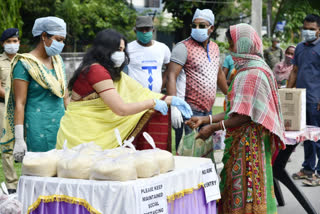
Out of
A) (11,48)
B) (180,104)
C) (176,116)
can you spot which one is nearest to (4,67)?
(11,48)

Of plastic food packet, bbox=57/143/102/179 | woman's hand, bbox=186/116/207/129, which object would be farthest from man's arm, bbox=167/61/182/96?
plastic food packet, bbox=57/143/102/179

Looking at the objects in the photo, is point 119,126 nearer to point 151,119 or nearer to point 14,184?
point 151,119

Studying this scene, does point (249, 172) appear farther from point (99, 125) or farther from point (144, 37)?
point (144, 37)

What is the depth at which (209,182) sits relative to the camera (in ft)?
14.1

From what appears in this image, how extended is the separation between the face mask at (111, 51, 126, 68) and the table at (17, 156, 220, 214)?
110 cm

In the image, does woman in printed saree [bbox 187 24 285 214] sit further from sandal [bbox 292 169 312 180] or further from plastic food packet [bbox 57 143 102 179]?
sandal [bbox 292 169 312 180]

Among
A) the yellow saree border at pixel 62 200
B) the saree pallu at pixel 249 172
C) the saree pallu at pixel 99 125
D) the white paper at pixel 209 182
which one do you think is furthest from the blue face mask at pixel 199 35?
the yellow saree border at pixel 62 200

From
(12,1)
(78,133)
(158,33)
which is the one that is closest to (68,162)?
(78,133)

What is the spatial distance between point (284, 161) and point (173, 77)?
1.62 m

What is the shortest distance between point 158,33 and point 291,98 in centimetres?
2063

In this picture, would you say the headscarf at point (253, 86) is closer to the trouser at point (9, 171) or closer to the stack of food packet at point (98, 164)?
the stack of food packet at point (98, 164)

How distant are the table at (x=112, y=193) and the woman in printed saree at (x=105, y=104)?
66 cm

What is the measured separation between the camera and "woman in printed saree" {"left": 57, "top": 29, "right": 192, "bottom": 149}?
4582mm

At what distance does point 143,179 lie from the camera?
12.0 feet
